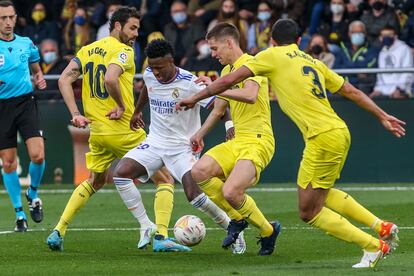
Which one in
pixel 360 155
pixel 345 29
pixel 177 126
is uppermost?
pixel 177 126

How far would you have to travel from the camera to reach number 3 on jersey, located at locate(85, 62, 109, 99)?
1286cm

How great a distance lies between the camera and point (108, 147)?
1289 centimetres

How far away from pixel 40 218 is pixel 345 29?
30.8 feet

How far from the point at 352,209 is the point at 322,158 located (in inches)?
21.4

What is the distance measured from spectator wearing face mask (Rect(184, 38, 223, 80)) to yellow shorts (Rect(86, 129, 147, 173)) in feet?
25.4

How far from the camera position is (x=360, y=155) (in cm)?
2034

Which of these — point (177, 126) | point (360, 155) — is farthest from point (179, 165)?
point (360, 155)

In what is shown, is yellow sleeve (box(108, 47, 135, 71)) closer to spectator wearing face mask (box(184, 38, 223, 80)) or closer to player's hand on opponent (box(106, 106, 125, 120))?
player's hand on opponent (box(106, 106, 125, 120))

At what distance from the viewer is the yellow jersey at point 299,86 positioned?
35.2ft

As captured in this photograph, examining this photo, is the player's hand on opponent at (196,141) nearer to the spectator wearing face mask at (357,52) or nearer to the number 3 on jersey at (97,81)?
the number 3 on jersey at (97,81)

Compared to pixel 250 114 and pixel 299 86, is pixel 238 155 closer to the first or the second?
pixel 250 114

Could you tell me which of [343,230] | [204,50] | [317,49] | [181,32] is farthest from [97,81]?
[181,32]

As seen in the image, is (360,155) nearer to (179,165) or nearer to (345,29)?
(345,29)

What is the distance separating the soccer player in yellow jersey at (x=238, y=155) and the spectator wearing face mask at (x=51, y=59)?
37.0ft
